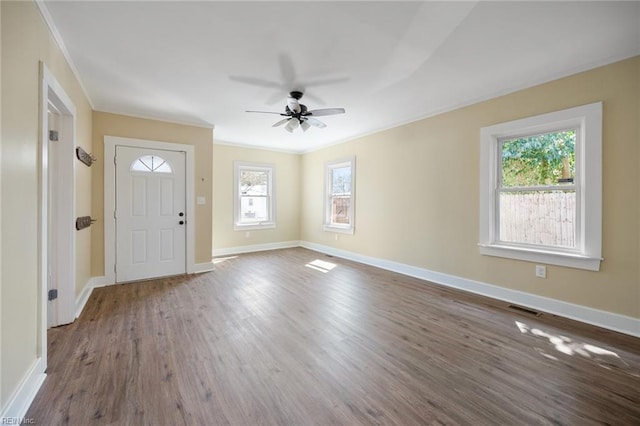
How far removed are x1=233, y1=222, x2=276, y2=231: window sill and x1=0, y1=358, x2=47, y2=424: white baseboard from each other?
4.61 metres

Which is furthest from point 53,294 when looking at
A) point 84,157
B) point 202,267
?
point 202,267

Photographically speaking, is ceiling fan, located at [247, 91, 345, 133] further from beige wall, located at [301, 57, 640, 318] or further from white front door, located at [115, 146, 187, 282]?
white front door, located at [115, 146, 187, 282]

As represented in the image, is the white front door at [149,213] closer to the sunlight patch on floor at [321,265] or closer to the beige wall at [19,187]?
the sunlight patch on floor at [321,265]

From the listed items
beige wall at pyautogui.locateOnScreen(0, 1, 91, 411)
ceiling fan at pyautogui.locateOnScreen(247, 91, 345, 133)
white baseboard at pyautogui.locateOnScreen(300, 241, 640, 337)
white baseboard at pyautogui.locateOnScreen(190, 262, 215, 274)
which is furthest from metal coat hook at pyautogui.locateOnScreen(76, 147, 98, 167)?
white baseboard at pyautogui.locateOnScreen(300, 241, 640, 337)

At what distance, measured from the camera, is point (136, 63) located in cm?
280

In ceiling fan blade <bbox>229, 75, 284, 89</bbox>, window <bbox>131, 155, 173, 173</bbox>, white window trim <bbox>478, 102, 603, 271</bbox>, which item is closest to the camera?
white window trim <bbox>478, 102, 603, 271</bbox>

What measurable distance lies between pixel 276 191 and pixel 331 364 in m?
5.35

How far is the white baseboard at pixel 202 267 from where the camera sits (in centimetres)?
479

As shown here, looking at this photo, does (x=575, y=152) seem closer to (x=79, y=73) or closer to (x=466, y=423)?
(x=466, y=423)

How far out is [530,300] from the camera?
129 inches

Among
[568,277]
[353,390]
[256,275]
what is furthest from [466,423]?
[256,275]

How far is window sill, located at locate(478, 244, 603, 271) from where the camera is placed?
2.85 metres

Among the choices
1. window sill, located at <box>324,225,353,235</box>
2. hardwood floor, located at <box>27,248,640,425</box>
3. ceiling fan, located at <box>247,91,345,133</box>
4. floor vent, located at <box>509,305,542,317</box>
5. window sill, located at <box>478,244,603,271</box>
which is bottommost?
hardwood floor, located at <box>27,248,640,425</box>

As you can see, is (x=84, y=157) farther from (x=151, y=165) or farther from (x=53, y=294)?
(x=53, y=294)
